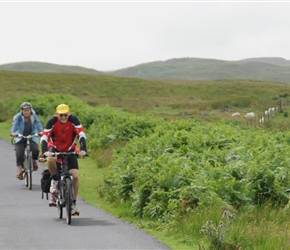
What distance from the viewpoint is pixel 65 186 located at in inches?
513

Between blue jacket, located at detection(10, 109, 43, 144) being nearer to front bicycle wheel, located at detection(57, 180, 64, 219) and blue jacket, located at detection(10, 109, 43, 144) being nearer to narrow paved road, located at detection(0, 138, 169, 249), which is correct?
narrow paved road, located at detection(0, 138, 169, 249)

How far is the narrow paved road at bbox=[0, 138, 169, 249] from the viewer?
35.8 ft

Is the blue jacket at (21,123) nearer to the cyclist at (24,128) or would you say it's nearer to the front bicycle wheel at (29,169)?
the cyclist at (24,128)

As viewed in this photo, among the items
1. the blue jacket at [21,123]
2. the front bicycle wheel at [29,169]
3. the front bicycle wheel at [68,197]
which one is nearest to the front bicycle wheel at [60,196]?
the front bicycle wheel at [68,197]

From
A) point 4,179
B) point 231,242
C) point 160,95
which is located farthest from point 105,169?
point 160,95

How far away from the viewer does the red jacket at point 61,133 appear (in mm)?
13336

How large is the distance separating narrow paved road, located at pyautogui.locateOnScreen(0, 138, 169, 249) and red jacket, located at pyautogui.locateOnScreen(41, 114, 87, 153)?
4.49 feet

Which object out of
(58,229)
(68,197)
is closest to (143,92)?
(68,197)

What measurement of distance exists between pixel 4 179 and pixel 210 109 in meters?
49.3

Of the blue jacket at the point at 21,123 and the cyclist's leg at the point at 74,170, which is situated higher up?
the blue jacket at the point at 21,123

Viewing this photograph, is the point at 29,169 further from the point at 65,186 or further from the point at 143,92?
the point at 143,92

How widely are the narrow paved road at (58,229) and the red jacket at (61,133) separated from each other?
4.49 ft

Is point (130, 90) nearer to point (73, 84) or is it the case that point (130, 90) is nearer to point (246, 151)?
point (73, 84)

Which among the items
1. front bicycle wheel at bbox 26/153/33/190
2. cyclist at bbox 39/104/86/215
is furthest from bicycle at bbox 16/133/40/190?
cyclist at bbox 39/104/86/215
